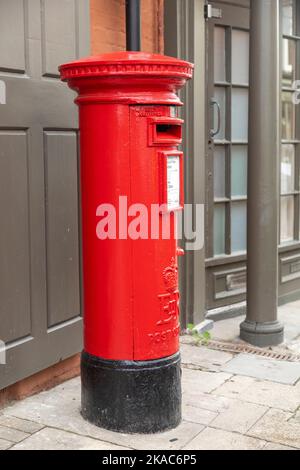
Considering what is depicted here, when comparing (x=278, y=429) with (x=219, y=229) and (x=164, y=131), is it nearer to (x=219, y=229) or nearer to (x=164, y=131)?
(x=164, y=131)

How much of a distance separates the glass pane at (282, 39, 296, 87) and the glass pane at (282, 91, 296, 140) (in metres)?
0.12

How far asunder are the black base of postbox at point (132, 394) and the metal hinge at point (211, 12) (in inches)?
116

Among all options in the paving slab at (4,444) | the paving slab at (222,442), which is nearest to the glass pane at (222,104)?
the paving slab at (222,442)

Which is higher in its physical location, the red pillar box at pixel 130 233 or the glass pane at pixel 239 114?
the glass pane at pixel 239 114

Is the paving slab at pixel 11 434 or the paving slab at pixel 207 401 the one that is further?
the paving slab at pixel 207 401

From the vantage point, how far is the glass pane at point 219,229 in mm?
6090

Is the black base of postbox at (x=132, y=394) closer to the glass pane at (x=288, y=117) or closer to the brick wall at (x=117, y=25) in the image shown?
the brick wall at (x=117, y=25)

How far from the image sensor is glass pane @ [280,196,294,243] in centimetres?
688

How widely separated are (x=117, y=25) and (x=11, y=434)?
2752mm

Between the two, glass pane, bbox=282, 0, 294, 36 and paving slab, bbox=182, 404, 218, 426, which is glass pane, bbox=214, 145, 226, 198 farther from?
paving slab, bbox=182, 404, 218, 426

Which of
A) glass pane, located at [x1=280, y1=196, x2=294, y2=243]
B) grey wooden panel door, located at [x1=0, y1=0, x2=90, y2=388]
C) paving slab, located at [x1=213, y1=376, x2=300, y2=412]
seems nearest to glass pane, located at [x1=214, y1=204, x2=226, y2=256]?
glass pane, located at [x1=280, y1=196, x2=294, y2=243]

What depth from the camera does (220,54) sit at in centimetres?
597

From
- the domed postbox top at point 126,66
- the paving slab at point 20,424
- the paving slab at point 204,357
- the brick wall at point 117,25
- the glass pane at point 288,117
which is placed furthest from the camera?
the glass pane at point 288,117

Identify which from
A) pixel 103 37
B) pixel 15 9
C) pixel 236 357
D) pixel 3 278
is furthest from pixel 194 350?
pixel 15 9
